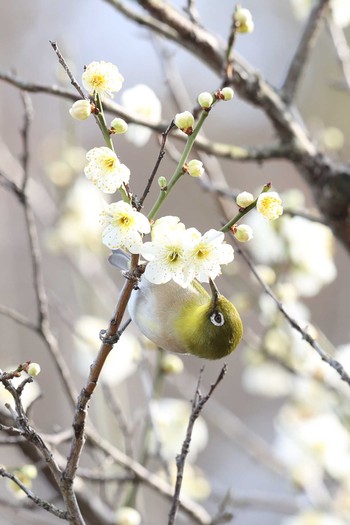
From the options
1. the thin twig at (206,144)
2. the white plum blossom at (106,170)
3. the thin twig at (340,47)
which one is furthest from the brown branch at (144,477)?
the thin twig at (340,47)

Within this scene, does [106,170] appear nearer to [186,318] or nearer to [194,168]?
[194,168]

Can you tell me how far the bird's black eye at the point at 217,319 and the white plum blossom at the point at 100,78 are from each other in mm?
328

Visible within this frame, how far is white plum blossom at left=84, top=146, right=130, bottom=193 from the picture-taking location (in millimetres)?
809

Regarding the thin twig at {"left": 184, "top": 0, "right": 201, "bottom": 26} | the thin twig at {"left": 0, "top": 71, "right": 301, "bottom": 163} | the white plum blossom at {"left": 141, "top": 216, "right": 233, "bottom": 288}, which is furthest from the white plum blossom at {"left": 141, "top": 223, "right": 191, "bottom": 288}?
the thin twig at {"left": 184, "top": 0, "right": 201, "bottom": 26}

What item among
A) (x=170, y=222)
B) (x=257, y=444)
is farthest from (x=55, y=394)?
(x=170, y=222)

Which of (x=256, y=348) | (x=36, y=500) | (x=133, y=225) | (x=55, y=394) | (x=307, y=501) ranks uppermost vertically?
(x=55, y=394)

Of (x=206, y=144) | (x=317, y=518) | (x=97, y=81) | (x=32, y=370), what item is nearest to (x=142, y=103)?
(x=206, y=144)

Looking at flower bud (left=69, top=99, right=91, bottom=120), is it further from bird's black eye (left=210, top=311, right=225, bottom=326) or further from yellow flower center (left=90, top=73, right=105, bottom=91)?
bird's black eye (left=210, top=311, right=225, bottom=326)

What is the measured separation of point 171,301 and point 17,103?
312 cm

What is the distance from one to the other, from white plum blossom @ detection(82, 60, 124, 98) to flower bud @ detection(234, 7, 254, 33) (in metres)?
0.49

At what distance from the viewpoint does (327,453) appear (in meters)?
1.89

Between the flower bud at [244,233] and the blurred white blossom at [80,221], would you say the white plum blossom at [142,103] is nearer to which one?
the flower bud at [244,233]

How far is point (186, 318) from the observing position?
3.48 ft

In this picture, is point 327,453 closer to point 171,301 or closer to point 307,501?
point 307,501
